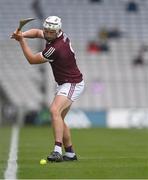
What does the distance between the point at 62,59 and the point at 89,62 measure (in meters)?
20.8

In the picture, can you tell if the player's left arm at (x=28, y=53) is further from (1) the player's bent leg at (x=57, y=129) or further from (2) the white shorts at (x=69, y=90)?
(1) the player's bent leg at (x=57, y=129)

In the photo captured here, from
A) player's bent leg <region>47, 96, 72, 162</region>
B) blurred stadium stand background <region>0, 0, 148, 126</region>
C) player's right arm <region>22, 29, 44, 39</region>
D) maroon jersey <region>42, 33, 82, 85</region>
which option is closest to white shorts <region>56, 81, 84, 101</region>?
maroon jersey <region>42, 33, 82, 85</region>

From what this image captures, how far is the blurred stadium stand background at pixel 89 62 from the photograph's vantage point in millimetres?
29234

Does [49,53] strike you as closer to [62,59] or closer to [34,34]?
[62,59]

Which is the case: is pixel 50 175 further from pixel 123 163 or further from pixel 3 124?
pixel 3 124

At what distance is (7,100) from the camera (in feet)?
94.5

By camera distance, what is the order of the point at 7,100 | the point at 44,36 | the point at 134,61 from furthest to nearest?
the point at 134,61 → the point at 7,100 → the point at 44,36

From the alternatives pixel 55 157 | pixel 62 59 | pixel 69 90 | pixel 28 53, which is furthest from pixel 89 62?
pixel 55 157

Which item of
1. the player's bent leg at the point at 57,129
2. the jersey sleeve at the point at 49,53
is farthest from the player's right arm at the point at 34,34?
the player's bent leg at the point at 57,129

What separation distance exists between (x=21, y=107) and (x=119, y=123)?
12.7 ft

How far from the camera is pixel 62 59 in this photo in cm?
1008

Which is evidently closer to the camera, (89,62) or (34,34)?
(34,34)

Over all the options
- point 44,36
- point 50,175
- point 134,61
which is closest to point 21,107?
point 134,61

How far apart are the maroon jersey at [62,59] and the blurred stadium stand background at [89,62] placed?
17.2 meters
